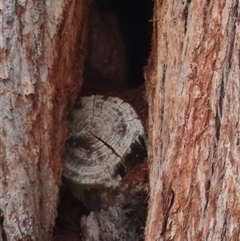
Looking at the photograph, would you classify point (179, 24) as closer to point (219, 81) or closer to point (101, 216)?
point (219, 81)

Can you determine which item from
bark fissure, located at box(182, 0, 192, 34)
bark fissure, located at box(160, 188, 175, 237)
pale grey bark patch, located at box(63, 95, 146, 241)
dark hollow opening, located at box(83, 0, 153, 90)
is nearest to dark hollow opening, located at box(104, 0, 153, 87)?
dark hollow opening, located at box(83, 0, 153, 90)

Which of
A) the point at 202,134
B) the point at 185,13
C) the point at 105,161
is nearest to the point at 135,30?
the point at 105,161

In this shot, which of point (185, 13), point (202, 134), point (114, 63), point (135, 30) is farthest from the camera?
point (135, 30)

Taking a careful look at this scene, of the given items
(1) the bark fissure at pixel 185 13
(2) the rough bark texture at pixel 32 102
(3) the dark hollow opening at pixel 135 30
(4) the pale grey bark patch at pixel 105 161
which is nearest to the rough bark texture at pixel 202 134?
(1) the bark fissure at pixel 185 13

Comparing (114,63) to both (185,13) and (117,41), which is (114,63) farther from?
(185,13)

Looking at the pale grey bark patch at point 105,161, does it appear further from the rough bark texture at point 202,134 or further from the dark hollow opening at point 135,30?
the dark hollow opening at point 135,30

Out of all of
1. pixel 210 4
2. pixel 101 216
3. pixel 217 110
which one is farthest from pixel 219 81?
pixel 101 216

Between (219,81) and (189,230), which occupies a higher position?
(219,81)
